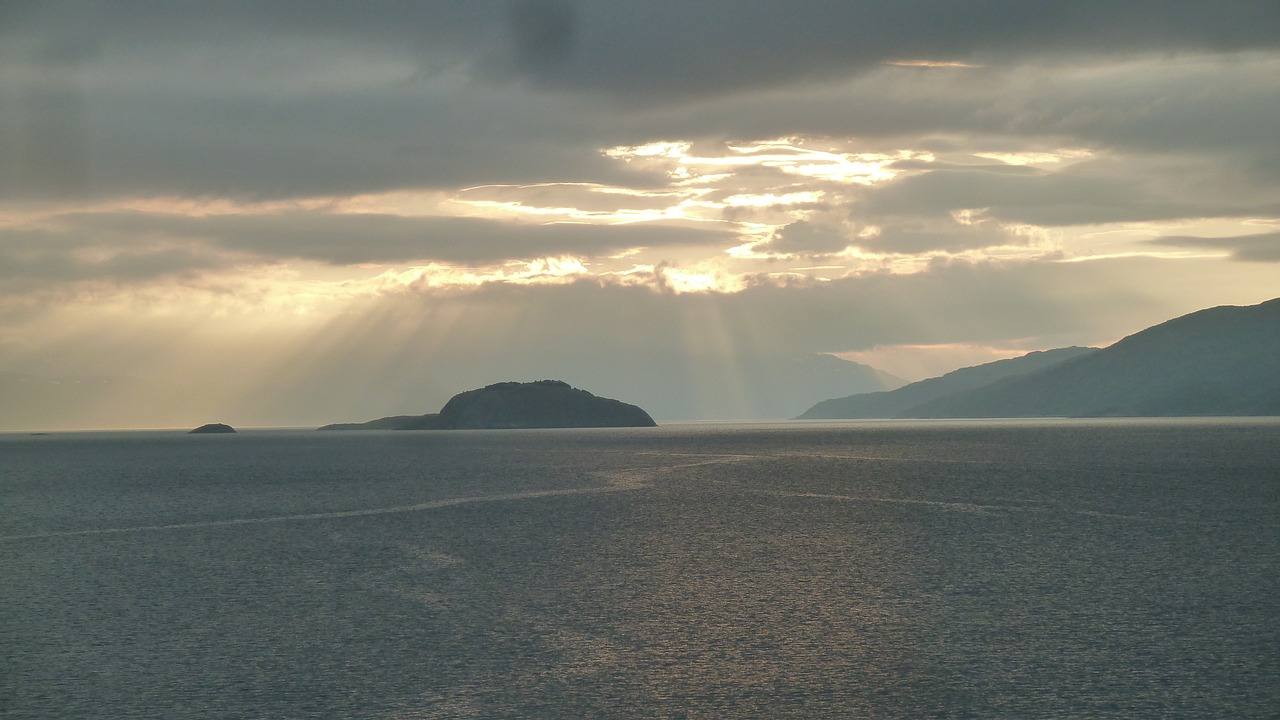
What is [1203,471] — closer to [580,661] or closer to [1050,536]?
[1050,536]

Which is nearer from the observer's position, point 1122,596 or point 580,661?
point 580,661

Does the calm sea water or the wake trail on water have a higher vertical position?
the wake trail on water

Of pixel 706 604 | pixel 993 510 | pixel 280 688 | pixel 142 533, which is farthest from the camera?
pixel 993 510

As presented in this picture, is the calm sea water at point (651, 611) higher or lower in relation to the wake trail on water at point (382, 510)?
lower

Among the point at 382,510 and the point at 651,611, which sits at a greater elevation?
the point at 382,510

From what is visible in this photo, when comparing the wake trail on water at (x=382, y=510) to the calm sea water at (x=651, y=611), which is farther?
the wake trail on water at (x=382, y=510)

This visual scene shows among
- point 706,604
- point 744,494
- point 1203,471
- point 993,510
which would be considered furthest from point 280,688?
→ point 1203,471

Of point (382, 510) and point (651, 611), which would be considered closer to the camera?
point (651, 611)

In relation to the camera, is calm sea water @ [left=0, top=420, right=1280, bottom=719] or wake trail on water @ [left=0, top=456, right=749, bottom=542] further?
wake trail on water @ [left=0, top=456, right=749, bottom=542]
